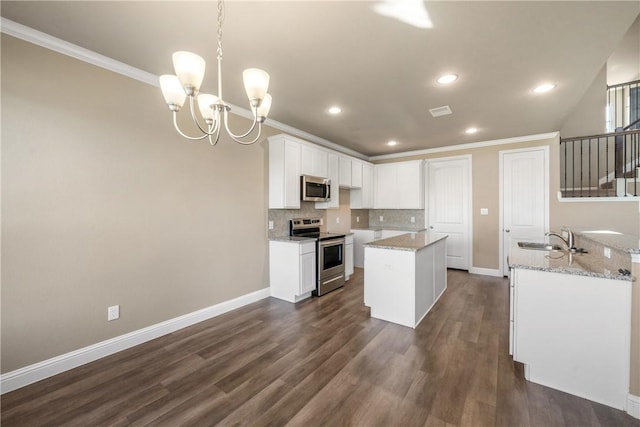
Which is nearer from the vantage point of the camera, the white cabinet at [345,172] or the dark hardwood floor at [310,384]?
the dark hardwood floor at [310,384]

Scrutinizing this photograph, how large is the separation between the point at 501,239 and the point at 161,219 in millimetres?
5544

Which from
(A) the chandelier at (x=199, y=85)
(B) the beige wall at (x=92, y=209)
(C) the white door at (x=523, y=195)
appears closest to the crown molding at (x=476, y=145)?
(C) the white door at (x=523, y=195)

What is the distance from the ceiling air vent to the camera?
3.45 m

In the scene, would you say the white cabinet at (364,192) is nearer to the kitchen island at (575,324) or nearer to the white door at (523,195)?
the white door at (523,195)

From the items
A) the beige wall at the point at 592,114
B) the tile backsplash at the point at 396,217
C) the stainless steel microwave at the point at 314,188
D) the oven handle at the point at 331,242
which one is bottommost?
the oven handle at the point at 331,242

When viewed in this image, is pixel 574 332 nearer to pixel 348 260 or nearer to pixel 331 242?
pixel 331 242

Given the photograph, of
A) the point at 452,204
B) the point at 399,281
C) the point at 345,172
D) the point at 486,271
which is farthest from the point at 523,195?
the point at 399,281

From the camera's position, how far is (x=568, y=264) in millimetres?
2074

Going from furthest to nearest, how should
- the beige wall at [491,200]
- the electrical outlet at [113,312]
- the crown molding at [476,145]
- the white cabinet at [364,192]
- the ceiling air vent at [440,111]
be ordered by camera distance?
1. the white cabinet at [364,192]
2. the crown molding at [476,145]
3. the beige wall at [491,200]
4. the ceiling air vent at [440,111]
5. the electrical outlet at [113,312]

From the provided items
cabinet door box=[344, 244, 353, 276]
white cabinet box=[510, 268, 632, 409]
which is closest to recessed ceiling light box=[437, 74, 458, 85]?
white cabinet box=[510, 268, 632, 409]

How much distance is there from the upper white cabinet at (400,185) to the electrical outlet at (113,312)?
4.97 m

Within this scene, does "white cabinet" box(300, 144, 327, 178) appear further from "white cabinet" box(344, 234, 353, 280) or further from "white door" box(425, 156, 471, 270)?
"white door" box(425, 156, 471, 270)

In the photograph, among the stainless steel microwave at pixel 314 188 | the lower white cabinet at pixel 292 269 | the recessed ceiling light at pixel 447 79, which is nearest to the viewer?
the recessed ceiling light at pixel 447 79

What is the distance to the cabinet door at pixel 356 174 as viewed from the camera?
541cm
